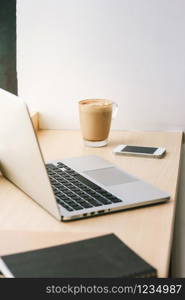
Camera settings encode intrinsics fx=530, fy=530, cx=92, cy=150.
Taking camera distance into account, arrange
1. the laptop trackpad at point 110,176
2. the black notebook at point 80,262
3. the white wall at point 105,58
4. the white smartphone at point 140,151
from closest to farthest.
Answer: the black notebook at point 80,262 < the laptop trackpad at point 110,176 < the white smartphone at point 140,151 < the white wall at point 105,58

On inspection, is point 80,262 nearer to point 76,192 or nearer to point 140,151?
point 76,192

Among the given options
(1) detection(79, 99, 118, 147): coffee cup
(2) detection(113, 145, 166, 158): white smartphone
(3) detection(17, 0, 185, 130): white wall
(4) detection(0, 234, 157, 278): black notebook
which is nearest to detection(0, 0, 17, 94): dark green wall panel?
(3) detection(17, 0, 185, 130): white wall

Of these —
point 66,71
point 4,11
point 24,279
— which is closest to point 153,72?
point 66,71

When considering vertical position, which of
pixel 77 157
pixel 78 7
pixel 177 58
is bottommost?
pixel 77 157

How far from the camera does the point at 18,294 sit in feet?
2.42

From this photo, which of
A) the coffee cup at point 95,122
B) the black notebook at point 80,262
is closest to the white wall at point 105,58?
the coffee cup at point 95,122

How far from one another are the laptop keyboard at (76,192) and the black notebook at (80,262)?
0.16 meters

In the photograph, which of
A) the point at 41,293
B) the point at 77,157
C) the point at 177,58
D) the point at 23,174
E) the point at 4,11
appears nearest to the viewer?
the point at 41,293

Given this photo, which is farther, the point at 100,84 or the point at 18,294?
the point at 100,84

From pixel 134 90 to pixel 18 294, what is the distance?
3.28 feet

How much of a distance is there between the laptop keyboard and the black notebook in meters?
0.16

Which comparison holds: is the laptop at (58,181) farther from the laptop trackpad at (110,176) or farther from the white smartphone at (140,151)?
the white smartphone at (140,151)

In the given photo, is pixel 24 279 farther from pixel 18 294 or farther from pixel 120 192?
pixel 120 192

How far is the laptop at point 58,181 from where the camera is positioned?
37.0 inches
